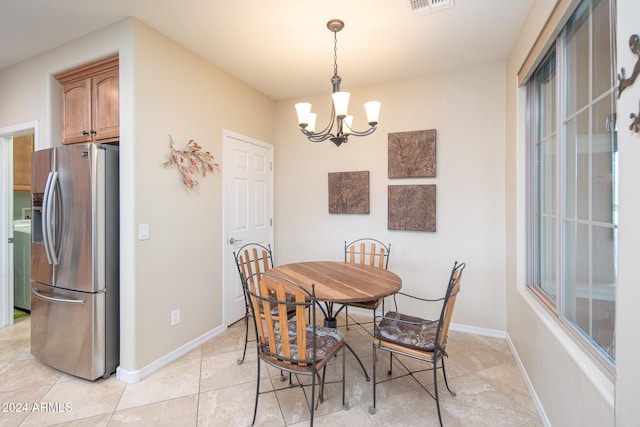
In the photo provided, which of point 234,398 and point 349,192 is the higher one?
point 349,192

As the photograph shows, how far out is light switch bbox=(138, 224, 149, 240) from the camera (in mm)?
2172

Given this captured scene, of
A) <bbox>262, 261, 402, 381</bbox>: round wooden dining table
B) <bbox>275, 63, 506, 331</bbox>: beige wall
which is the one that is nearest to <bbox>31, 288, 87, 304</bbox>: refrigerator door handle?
<bbox>262, 261, 402, 381</bbox>: round wooden dining table

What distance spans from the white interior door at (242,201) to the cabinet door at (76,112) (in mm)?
1132

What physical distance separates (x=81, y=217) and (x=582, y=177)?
123 inches

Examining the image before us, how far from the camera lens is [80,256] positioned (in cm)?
211

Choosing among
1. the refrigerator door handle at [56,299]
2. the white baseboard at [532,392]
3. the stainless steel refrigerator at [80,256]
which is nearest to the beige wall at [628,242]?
the white baseboard at [532,392]

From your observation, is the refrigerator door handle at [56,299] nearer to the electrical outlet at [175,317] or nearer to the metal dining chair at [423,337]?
the electrical outlet at [175,317]

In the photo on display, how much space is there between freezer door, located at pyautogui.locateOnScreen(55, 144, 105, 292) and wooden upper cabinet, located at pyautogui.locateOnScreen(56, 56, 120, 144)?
1.00 ft

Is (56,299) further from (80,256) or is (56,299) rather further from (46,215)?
(46,215)

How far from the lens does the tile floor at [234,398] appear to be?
69.3 inches

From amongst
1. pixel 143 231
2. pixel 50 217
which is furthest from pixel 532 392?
pixel 50 217

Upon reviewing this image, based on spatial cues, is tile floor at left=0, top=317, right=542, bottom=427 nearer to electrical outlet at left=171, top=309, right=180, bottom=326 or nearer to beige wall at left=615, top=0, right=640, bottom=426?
electrical outlet at left=171, top=309, right=180, bottom=326

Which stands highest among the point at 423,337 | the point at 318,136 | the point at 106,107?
the point at 106,107

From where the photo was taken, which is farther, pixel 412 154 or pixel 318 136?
pixel 412 154
